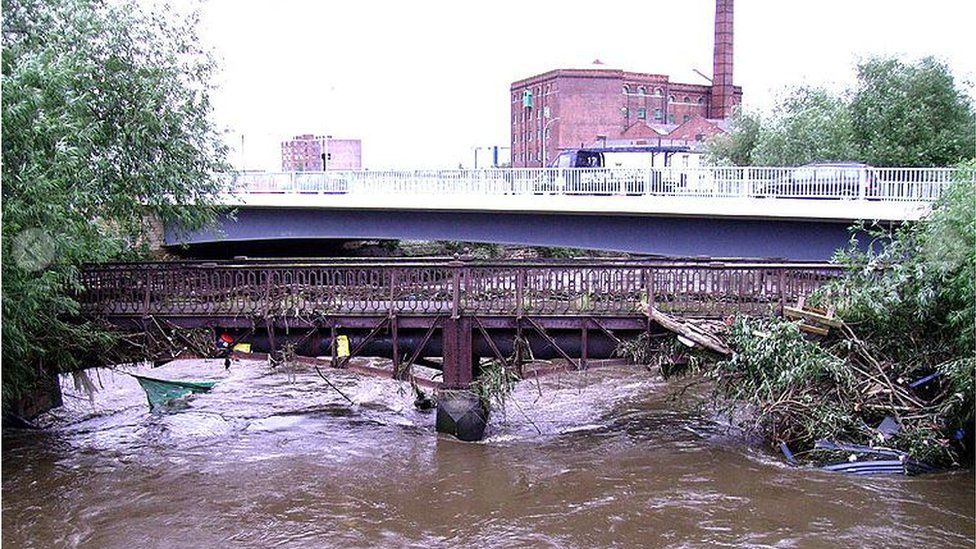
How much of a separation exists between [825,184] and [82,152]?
1607cm

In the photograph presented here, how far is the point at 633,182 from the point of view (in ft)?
78.0

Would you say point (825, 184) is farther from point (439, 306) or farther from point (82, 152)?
point (82, 152)

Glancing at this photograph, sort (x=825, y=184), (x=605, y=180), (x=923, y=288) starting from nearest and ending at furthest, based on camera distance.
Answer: (x=923, y=288)
(x=825, y=184)
(x=605, y=180)

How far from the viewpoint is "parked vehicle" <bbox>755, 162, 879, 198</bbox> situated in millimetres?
20656

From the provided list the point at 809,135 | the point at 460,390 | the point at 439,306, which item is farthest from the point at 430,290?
the point at 809,135

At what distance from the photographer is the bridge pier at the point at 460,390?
1548cm

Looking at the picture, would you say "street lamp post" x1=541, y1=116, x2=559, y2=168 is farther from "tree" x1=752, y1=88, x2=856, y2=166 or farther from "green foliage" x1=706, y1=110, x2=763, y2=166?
"tree" x1=752, y1=88, x2=856, y2=166

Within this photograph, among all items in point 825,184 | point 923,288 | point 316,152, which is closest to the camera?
point 923,288

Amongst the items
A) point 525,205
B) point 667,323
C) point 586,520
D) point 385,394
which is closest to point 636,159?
point 525,205

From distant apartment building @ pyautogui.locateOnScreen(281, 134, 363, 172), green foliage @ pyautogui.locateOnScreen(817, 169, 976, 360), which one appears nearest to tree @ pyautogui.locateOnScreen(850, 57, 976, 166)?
green foliage @ pyautogui.locateOnScreen(817, 169, 976, 360)

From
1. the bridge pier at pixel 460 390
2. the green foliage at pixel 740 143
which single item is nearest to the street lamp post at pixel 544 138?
the green foliage at pixel 740 143

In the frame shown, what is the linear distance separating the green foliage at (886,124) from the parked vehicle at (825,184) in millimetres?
9133

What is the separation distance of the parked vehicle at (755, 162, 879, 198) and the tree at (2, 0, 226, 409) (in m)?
13.3

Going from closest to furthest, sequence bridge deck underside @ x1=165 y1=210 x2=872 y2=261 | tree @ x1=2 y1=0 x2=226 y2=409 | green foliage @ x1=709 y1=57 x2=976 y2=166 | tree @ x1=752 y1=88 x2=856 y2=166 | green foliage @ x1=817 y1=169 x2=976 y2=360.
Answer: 1. tree @ x1=2 y1=0 x2=226 y2=409
2. green foliage @ x1=817 y1=169 x2=976 y2=360
3. bridge deck underside @ x1=165 y1=210 x2=872 y2=261
4. green foliage @ x1=709 y1=57 x2=976 y2=166
5. tree @ x1=752 y1=88 x2=856 y2=166
